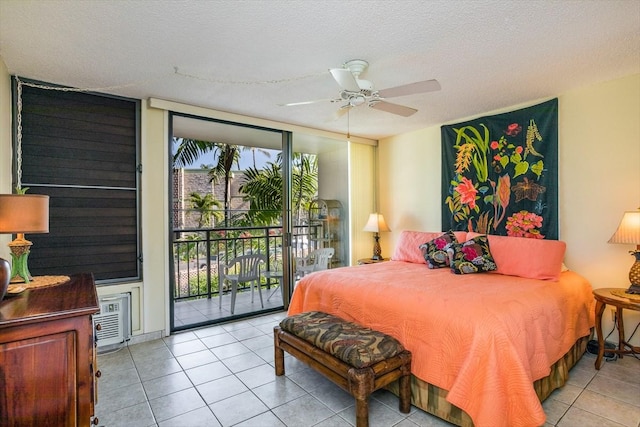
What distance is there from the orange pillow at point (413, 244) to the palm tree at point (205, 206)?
248cm

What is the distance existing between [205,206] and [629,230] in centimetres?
438

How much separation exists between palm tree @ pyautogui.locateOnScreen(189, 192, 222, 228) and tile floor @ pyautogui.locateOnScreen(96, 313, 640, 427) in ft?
6.03

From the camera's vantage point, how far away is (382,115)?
12.7 ft

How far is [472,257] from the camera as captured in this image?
3170mm

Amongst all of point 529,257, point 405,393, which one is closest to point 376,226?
point 529,257

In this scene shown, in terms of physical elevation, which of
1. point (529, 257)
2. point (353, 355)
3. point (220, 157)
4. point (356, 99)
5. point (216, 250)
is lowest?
point (353, 355)

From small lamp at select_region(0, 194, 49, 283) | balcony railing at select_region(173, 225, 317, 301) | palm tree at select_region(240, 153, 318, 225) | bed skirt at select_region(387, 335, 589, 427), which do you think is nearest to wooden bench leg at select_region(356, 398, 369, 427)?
bed skirt at select_region(387, 335, 589, 427)

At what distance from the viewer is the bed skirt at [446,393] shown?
76.8 inches

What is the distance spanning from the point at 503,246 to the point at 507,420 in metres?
1.81

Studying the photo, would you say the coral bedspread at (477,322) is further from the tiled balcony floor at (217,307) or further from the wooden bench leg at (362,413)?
the tiled balcony floor at (217,307)

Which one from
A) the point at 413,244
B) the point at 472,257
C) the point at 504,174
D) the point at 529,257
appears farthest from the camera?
the point at 413,244

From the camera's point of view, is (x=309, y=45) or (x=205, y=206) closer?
(x=309, y=45)

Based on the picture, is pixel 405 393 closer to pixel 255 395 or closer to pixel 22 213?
pixel 255 395

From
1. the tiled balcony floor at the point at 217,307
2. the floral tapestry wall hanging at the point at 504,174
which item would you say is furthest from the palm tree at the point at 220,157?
the floral tapestry wall hanging at the point at 504,174
